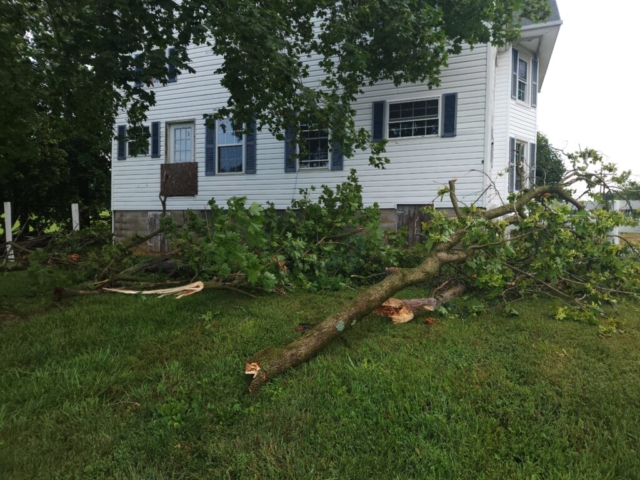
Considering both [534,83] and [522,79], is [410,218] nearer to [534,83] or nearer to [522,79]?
[522,79]

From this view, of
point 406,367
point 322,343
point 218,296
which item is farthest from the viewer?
point 218,296

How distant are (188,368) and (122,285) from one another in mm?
2892

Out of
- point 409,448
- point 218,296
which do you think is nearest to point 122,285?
point 218,296

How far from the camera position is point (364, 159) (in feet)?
34.6

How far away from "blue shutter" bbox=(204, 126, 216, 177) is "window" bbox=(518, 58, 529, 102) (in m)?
8.92

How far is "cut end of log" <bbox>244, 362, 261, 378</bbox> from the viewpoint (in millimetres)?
3184

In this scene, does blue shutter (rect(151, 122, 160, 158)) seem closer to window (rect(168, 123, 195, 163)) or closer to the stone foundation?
window (rect(168, 123, 195, 163))

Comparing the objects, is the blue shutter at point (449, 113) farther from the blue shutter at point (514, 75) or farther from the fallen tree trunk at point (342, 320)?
the fallen tree trunk at point (342, 320)

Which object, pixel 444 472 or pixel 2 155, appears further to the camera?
pixel 2 155

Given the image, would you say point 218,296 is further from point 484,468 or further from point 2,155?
point 2,155

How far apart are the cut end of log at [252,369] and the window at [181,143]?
1048 cm

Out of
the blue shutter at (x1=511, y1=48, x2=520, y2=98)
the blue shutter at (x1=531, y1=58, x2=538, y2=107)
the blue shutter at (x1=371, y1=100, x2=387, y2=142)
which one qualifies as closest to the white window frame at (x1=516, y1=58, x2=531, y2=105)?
the blue shutter at (x1=531, y1=58, x2=538, y2=107)

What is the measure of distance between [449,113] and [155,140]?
8369 mm

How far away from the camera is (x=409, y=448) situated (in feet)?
7.95
